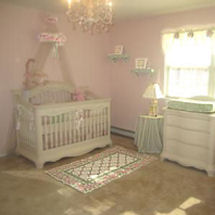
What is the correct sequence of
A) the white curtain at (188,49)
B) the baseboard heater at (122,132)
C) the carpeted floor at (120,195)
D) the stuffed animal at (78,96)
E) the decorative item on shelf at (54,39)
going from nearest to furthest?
the carpeted floor at (120,195) < the white curtain at (188,49) < the decorative item on shelf at (54,39) < the stuffed animal at (78,96) < the baseboard heater at (122,132)

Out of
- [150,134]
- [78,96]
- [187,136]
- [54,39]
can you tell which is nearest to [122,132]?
[150,134]

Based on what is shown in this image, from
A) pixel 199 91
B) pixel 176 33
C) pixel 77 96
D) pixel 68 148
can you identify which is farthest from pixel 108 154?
pixel 176 33

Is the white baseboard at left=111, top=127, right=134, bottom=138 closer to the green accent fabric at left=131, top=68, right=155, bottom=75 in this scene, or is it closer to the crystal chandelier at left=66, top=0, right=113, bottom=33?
the green accent fabric at left=131, top=68, right=155, bottom=75

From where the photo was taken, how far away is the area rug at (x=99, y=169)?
2.93m

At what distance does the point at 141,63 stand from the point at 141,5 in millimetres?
1131

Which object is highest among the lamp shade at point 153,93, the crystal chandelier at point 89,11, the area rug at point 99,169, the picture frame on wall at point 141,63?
the crystal chandelier at point 89,11

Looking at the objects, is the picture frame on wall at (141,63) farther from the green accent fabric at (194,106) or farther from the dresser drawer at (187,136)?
the dresser drawer at (187,136)

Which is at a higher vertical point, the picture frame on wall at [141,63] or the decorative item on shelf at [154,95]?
the picture frame on wall at [141,63]

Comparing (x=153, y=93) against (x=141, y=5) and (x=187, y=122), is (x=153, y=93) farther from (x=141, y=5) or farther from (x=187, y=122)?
(x=141, y=5)

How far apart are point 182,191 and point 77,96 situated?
7.65 ft

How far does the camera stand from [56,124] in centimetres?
351

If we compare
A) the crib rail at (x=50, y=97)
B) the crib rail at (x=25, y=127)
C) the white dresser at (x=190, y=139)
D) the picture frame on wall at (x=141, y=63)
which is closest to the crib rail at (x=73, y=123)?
the crib rail at (x=25, y=127)

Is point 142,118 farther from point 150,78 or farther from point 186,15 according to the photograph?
point 186,15

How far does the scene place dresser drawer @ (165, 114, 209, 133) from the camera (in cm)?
319
